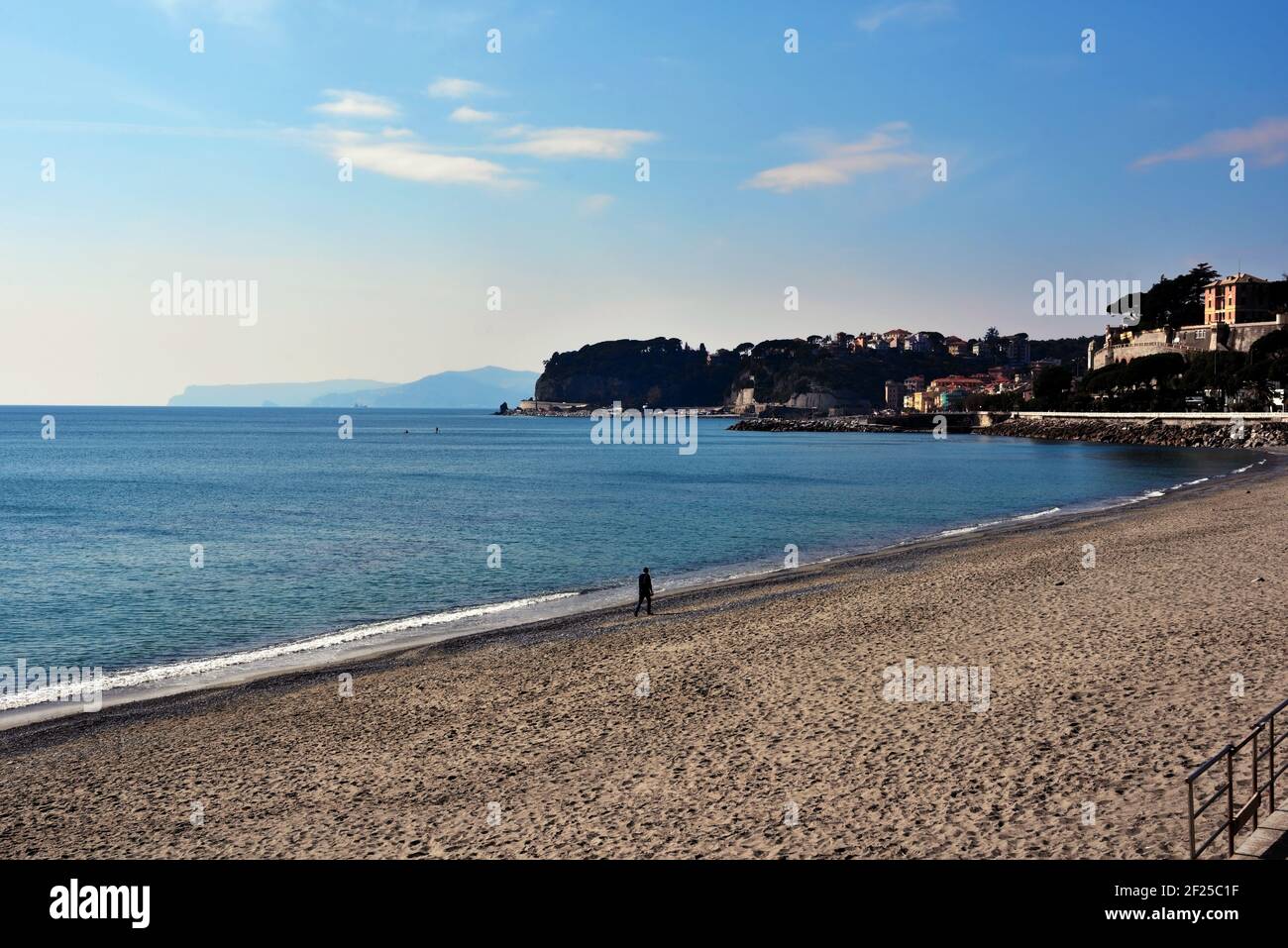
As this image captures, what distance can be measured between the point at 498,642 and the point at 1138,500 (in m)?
44.6

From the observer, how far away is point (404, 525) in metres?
48.6

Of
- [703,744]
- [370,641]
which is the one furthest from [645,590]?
[703,744]

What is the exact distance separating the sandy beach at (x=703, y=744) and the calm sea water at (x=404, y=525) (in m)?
8.00

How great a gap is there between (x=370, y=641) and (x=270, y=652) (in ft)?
7.58

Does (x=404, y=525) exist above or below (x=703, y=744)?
Answer: below

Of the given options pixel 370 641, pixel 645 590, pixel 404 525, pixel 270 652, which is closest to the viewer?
pixel 270 652

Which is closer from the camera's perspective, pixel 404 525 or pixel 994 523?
pixel 994 523

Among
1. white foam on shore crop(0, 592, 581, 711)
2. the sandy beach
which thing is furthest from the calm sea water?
the sandy beach

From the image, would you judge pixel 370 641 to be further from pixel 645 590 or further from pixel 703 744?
pixel 703 744

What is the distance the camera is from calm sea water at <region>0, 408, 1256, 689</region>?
27578 millimetres

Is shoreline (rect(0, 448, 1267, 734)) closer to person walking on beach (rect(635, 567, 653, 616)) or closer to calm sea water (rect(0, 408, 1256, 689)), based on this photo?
calm sea water (rect(0, 408, 1256, 689))

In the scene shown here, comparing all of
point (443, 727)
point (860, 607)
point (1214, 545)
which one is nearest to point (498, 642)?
point (443, 727)
